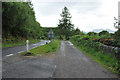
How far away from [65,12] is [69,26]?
10.8 m

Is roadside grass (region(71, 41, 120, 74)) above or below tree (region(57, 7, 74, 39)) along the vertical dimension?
below

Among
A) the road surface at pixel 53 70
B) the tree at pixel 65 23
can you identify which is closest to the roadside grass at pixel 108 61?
the road surface at pixel 53 70

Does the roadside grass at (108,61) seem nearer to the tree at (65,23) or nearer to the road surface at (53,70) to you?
the road surface at (53,70)

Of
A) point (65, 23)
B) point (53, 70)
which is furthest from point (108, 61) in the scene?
point (65, 23)

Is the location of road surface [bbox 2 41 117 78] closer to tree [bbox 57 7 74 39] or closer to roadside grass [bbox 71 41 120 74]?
roadside grass [bbox 71 41 120 74]

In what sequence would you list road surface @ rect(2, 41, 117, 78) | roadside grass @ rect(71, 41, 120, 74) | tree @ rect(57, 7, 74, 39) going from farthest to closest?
tree @ rect(57, 7, 74, 39)
roadside grass @ rect(71, 41, 120, 74)
road surface @ rect(2, 41, 117, 78)

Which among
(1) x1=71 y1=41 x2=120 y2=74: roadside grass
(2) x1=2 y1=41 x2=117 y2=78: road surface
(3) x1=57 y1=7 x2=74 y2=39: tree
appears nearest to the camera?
(2) x1=2 y1=41 x2=117 y2=78: road surface

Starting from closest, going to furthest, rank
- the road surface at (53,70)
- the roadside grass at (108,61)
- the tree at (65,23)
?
the road surface at (53,70), the roadside grass at (108,61), the tree at (65,23)

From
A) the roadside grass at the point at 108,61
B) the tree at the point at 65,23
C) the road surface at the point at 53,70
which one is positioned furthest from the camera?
the tree at the point at 65,23

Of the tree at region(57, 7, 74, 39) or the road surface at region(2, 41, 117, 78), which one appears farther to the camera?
the tree at region(57, 7, 74, 39)

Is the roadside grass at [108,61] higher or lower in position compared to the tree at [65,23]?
lower

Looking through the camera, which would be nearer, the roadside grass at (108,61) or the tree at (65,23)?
the roadside grass at (108,61)

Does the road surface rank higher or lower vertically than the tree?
lower

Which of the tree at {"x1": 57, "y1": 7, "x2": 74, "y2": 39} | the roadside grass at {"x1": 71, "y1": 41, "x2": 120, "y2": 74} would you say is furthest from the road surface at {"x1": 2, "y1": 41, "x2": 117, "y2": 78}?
the tree at {"x1": 57, "y1": 7, "x2": 74, "y2": 39}
